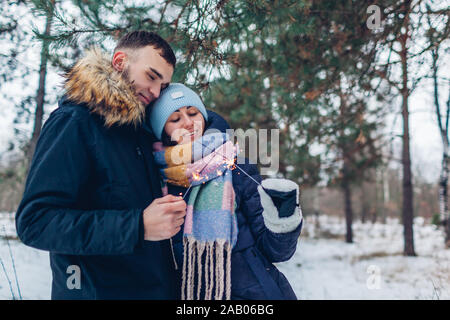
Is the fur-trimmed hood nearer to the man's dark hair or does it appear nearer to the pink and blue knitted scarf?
the man's dark hair

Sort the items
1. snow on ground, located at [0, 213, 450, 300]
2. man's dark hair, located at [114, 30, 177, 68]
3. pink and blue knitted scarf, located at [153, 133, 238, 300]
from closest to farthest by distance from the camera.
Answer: pink and blue knitted scarf, located at [153, 133, 238, 300] → man's dark hair, located at [114, 30, 177, 68] → snow on ground, located at [0, 213, 450, 300]

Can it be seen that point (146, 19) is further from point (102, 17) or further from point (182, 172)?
point (182, 172)

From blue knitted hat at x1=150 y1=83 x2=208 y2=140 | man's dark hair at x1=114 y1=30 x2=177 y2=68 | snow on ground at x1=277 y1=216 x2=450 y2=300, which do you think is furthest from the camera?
snow on ground at x1=277 y1=216 x2=450 y2=300

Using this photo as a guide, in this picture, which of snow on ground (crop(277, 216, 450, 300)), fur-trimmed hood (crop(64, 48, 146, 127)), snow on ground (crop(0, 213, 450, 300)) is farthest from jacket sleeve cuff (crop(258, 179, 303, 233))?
snow on ground (crop(277, 216, 450, 300))

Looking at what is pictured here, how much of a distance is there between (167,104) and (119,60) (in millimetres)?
364

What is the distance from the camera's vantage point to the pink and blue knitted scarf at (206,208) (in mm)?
1567

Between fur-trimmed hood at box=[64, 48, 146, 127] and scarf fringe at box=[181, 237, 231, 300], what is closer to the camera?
fur-trimmed hood at box=[64, 48, 146, 127]

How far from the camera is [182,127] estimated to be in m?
1.86

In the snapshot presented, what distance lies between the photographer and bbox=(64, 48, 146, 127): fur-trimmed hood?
1.34 meters

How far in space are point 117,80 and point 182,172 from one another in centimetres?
59

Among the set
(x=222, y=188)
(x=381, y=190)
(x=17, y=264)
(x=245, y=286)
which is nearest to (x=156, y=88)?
(x=222, y=188)

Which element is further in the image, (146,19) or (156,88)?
(146,19)

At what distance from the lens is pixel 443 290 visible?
4945 mm

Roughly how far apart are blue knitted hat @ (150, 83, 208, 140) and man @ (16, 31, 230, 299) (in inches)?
9.5
